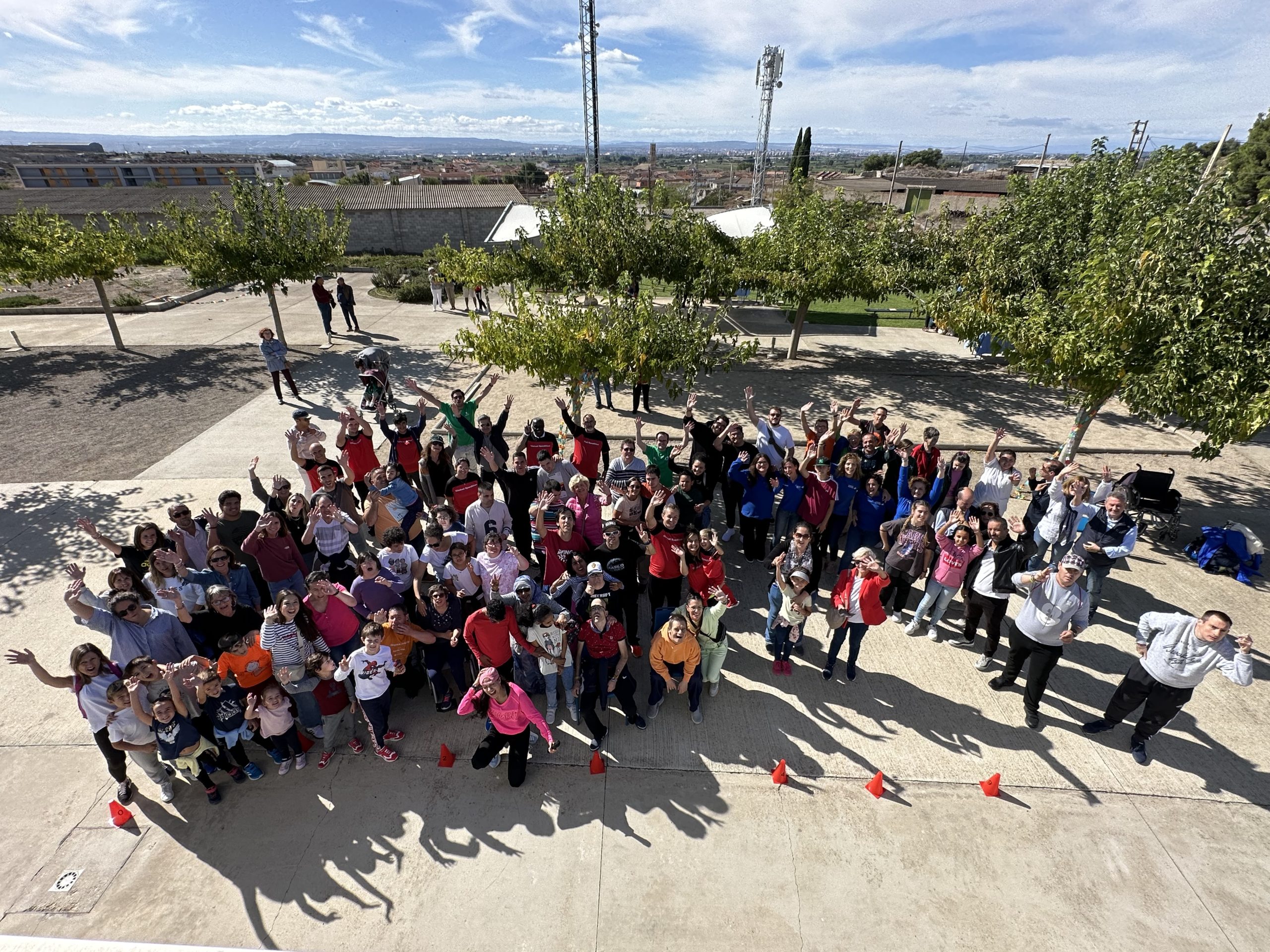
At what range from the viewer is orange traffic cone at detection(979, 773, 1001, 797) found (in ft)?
16.0

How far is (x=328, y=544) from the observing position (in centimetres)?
608

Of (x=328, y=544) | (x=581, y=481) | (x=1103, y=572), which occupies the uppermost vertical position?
(x=581, y=481)

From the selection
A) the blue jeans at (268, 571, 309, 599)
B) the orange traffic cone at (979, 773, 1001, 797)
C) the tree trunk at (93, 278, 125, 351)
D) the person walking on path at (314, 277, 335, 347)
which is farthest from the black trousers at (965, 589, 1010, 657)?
the tree trunk at (93, 278, 125, 351)

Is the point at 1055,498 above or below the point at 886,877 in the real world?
above

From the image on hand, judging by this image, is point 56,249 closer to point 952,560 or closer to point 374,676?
point 374,676

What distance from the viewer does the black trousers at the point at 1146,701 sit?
4.90 meters

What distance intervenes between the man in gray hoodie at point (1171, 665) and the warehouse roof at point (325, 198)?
3680 cm

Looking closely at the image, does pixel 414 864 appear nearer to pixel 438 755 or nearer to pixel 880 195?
pixel 438 755

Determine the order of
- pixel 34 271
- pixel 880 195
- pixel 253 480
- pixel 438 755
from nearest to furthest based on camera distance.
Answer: pixel 438 755, pixel 253 480, pixel 34 271, pixel 880 195

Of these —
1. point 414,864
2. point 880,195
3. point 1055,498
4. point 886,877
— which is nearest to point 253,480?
point 414,864

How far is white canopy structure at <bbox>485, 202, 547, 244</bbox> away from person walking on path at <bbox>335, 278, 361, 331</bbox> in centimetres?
466

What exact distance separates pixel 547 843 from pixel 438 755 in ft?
4.32

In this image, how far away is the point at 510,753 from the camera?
491 centimetres

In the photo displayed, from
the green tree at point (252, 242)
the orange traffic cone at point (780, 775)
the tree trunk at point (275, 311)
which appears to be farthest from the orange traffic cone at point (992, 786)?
the tree trunk at point (275, 311)
